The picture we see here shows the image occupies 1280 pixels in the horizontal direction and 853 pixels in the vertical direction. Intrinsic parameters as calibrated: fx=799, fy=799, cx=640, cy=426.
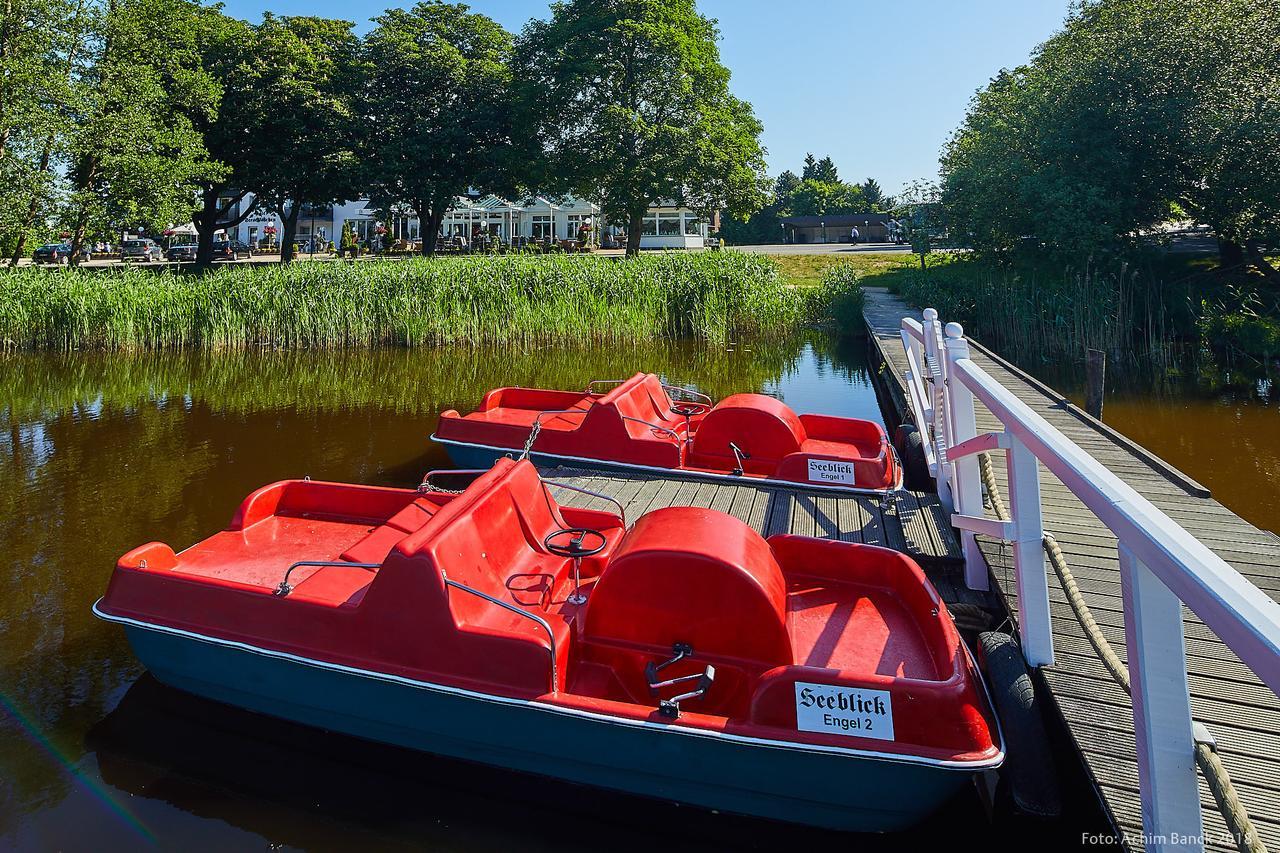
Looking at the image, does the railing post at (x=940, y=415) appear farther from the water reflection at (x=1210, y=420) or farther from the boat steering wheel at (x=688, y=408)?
the water reflection at (x=1210, y=420)

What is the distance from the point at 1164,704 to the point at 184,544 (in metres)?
7.46

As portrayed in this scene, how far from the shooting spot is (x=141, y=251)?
4378 cm

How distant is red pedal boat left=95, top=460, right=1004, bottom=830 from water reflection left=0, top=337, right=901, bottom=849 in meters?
0.22

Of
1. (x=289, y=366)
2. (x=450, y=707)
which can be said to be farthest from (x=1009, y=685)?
(x=289, y=366)

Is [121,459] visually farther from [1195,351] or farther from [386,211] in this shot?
[386,211]

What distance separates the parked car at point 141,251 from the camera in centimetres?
4181

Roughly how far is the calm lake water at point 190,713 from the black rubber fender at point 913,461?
150 inches

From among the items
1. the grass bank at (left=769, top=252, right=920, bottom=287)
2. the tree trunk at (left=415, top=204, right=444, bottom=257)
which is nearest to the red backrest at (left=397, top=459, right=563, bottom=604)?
the grass bank at (left=769, top=252, right=920, bottom=287)

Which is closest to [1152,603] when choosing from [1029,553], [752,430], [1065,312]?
[1029,553]

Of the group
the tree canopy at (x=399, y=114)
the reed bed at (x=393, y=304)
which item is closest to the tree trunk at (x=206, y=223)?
the tree canopy at (x=399, y=114)

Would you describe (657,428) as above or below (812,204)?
below

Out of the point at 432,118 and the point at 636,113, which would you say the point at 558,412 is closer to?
the point at 636,113

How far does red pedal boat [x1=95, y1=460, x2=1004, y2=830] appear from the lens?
3.43 meters

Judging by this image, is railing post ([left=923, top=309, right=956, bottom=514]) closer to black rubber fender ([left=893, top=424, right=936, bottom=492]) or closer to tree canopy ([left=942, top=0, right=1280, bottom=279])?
black rubber fender ([left=893, top=424, right=936, bottom=492])
